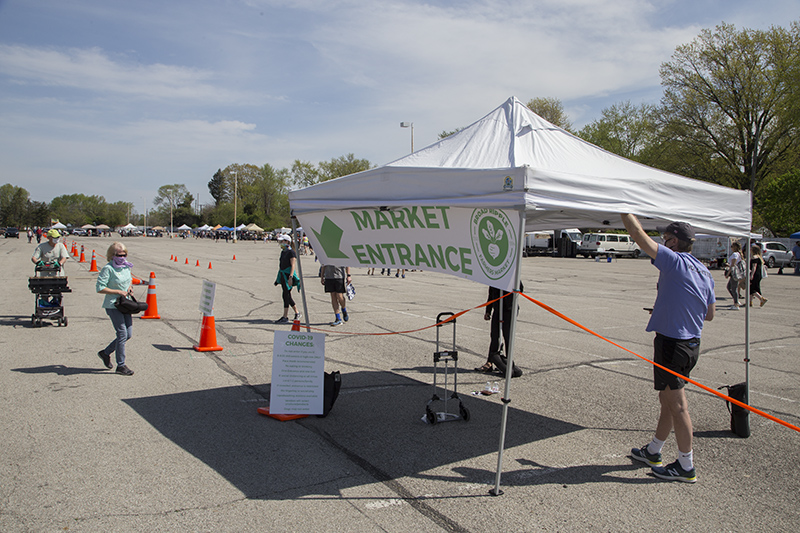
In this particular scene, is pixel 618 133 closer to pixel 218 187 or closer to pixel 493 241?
pixel 493 241

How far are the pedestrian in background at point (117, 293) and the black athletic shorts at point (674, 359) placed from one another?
6199mm

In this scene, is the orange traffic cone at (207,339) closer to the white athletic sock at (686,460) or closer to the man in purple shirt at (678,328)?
the man in purple shirt at (678,328)

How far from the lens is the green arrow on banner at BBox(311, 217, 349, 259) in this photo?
6.05 metres

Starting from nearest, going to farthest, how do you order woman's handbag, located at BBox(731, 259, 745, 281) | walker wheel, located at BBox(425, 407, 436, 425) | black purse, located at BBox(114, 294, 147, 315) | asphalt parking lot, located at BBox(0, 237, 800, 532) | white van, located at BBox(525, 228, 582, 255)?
asphalt parking lot, located at BBox(0, 237, 800, 532) < walker wheel, located at BBox(425, 407, 436, 425) < black purse, located at BBox(114, 294, 147, 315) < woman's handbag, located at BBox(731, 259, 745, 281) < white van, located at BBox(525, 228, 582, 255)

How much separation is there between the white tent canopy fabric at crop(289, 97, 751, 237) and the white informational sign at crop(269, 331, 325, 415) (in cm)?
145

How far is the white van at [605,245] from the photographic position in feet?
149

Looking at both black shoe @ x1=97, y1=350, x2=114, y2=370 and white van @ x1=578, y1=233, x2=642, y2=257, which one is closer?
black shoe @ x1=97, y1=350, x2=114, y2=370

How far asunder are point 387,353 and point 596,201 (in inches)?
195

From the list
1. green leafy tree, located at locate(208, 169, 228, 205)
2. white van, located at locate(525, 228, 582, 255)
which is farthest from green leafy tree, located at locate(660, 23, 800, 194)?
green leafy tree, located at locate(208, 169, 228, 205)

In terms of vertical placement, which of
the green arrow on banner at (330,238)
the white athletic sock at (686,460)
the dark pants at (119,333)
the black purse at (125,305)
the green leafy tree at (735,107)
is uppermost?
the green leafy tree at (735,107)

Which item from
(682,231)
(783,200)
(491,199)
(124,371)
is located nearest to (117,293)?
(124,371)

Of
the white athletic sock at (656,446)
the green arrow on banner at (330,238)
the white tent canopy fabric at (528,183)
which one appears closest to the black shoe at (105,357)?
the green arrow on banner at (330,238)

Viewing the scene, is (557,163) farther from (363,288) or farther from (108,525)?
(363,288)

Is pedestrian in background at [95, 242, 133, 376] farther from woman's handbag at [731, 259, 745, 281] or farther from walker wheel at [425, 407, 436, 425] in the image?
woman's handbag at [731, 259, 745, 281]
